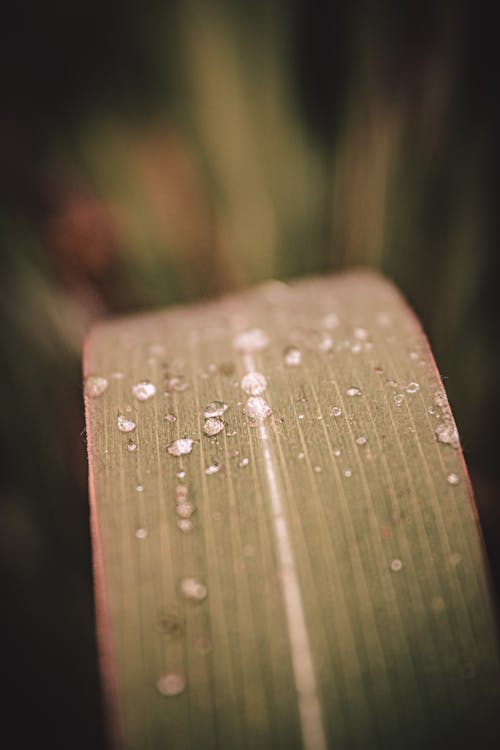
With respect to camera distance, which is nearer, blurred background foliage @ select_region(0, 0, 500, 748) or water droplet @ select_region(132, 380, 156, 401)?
water droplet @ select_region(132, 380, 156, 401)

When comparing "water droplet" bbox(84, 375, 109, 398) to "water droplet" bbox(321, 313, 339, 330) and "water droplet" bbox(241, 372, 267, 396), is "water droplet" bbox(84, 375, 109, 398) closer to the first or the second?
"water droplet" bbox(241, 372, 267, 396)

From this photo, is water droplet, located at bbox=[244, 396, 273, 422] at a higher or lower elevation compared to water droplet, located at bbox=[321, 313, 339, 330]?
lower

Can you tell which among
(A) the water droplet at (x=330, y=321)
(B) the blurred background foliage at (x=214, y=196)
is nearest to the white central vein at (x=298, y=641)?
(A) the water droplet at (x=330, y=321)

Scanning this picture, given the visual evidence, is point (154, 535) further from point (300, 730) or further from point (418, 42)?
point (418, 42)

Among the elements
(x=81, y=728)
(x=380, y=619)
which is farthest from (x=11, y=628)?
(x=380, y=619)

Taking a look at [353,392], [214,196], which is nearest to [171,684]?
[353,392]

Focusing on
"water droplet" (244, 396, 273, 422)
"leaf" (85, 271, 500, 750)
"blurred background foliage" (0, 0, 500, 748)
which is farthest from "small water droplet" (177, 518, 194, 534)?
"blurred background foliage" (0, 0, 500, 748)
